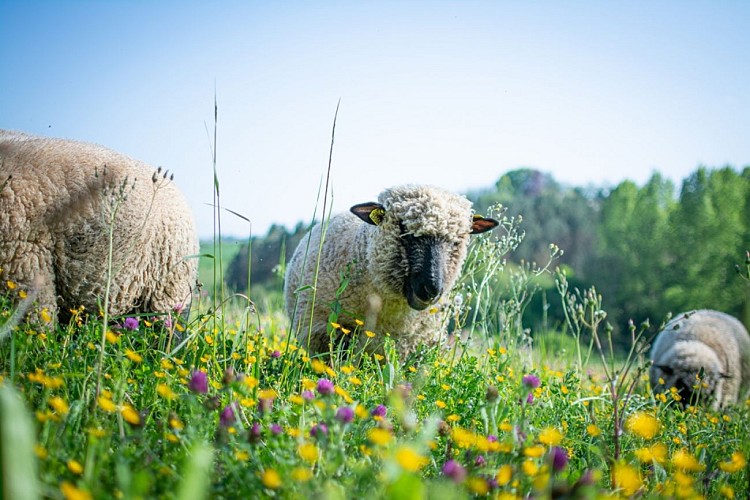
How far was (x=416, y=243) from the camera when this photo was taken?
3.56m

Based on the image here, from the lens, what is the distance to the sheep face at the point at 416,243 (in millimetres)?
3441

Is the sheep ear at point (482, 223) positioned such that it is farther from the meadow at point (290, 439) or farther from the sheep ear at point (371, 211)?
the meadow at point (290, 439)

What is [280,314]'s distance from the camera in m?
5.91

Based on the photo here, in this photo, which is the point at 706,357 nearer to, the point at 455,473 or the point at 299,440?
the point at 455,473

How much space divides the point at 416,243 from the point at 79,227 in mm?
2177

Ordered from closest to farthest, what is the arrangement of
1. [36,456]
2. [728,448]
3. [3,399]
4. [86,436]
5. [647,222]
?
[3,399] < [36,456] < [86,436] < [728,448] < [647,222]

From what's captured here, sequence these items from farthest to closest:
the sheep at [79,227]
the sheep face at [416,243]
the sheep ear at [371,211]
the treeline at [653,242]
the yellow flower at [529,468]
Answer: the treeline at [653,242]
the sheep ear at [371,211]
the sheep face at [416,243]
the sheep at [79,227]
the yellow flower at [529,468]

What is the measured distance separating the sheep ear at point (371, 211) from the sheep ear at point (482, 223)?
0.72 m

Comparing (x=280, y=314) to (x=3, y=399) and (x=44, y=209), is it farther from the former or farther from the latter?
(x=3, y=399)

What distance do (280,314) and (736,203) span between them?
82.8 feet

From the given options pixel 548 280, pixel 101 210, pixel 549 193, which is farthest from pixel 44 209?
pixel 549 193

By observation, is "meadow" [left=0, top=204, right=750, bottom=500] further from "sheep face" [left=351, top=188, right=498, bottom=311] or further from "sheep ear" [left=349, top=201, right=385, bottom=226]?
"sheep ear" [left=349, top=201, right=385, bottom=226]

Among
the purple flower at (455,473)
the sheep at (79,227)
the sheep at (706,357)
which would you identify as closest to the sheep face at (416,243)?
the sheep at (79,227)

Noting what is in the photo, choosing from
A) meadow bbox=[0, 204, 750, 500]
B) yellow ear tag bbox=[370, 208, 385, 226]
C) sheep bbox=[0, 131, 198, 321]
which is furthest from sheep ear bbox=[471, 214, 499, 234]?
sheep bbox=[0, 131, 198, 321]
